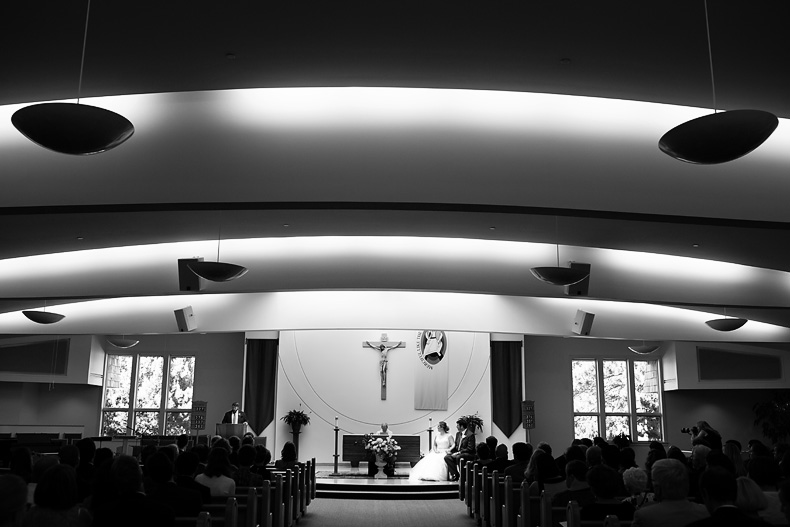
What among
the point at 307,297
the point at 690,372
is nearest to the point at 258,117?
the point at 307,297

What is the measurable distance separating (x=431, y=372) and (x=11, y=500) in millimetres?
14766

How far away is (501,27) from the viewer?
5.22 metres

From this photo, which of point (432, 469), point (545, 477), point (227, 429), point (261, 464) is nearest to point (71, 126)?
point (545, 477)

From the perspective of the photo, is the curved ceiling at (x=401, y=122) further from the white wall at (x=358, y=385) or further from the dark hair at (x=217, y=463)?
the white wall at (x=358, y=385)

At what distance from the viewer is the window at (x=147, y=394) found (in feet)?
59.8

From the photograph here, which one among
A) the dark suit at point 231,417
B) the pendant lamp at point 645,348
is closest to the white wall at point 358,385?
the dark suit at point 231,417

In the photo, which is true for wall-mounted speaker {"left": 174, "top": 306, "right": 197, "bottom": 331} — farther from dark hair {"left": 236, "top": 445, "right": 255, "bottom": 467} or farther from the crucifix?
dark hair {"left": 236, "top": 445, "right": 255, "bottom": 467}

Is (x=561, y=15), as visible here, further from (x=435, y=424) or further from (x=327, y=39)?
(x=435, y=424)

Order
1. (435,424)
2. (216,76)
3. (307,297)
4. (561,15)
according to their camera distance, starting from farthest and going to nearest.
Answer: (435,424), (307,297), (216,76), (561,15)

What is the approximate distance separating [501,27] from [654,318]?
11.2 meters

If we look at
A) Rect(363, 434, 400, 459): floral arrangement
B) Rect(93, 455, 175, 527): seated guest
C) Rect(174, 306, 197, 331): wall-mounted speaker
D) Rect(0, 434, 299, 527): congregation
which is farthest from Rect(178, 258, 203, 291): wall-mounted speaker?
Rect(93, 455, 175, 527): seated guest

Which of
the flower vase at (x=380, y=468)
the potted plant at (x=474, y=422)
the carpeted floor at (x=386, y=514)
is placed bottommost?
the carpeted floor at (x=386, y=514)

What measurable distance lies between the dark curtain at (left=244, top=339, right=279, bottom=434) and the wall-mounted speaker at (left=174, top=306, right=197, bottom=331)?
316 centimetres

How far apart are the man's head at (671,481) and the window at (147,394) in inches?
622
